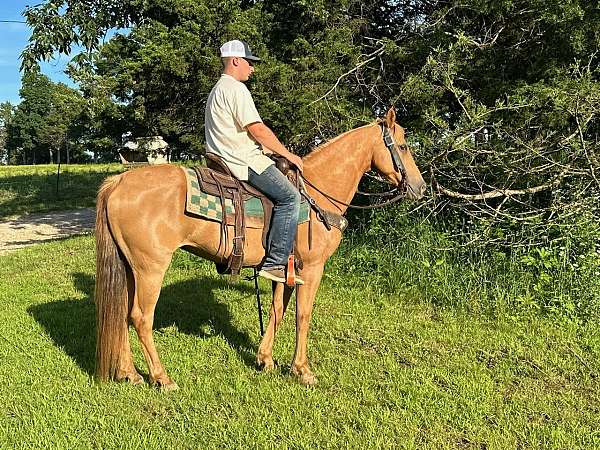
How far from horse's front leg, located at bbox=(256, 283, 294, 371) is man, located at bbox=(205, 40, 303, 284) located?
1.64ft

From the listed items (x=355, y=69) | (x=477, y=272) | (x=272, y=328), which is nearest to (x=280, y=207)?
(x=272, y=328)

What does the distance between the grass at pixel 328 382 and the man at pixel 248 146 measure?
1.05 meters

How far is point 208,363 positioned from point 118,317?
98 cm

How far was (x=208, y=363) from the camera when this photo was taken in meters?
4.68

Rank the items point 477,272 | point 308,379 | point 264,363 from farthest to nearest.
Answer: point 477,272
point 264,363
point 308,379

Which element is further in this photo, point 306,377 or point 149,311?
point 306,377

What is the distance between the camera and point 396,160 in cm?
468

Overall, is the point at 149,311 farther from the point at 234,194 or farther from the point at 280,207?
the point at 280,207

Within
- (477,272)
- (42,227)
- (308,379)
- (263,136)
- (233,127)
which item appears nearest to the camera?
(263,136)

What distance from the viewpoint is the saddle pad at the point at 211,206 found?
404cm

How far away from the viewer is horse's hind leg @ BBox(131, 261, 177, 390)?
13.4 feet

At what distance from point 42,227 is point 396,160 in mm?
13507

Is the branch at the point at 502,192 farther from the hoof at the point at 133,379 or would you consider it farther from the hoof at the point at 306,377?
the hoof at the point at 133,379

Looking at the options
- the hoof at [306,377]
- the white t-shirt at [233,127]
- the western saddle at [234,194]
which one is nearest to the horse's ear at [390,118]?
the western saddle at [234,194]
